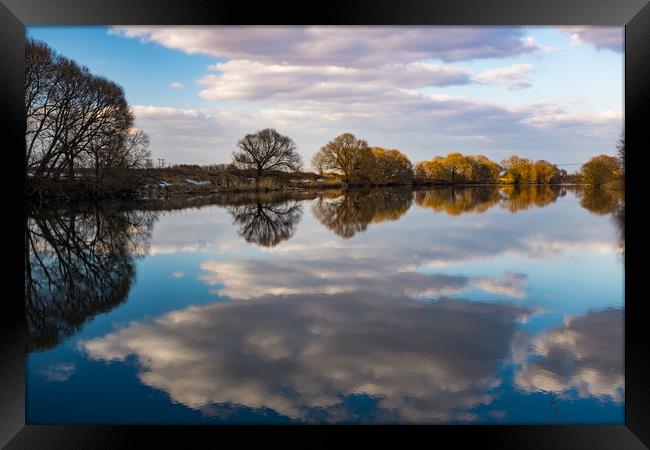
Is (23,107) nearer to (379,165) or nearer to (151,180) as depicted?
(151,180)

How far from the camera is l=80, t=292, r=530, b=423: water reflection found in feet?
10.8

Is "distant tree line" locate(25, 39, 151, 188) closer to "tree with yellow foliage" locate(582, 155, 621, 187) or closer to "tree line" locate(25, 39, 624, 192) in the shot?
"tree line" locate(25, 39, 624, 192)

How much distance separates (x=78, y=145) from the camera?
24625 mm

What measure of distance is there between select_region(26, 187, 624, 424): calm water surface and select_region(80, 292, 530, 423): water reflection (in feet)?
0.06

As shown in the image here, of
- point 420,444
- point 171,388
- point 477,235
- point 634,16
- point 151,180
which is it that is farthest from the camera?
point 151,180

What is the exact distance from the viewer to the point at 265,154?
41062 mm

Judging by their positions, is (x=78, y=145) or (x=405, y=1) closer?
(x=405, y=1)

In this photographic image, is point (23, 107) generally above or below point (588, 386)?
above

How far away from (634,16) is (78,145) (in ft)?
85.9

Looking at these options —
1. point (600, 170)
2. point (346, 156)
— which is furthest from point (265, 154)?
point (600, 170)

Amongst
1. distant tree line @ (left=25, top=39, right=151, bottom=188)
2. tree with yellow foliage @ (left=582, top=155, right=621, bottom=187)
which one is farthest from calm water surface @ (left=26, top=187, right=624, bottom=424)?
tree with yellow foliage @ (left=582, top=155, right=621, bottom=187)

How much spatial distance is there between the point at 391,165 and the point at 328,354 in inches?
2117

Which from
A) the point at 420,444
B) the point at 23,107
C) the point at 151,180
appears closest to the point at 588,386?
the point at 420,444

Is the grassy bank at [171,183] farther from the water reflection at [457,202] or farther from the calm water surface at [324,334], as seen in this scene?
the calm water surface at [324,334]
